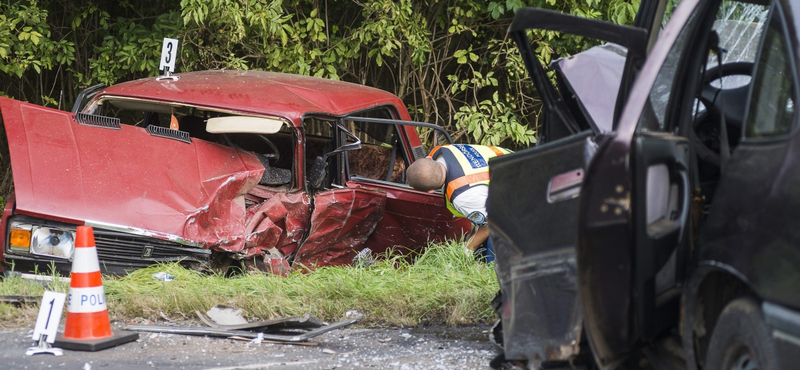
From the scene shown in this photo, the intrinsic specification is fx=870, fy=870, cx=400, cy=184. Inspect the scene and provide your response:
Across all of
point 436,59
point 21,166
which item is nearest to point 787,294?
point 21,166

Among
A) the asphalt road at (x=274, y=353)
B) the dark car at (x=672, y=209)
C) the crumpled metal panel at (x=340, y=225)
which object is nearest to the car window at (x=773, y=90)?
the dark car at (x=672, y=209)

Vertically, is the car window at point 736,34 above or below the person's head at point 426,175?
above

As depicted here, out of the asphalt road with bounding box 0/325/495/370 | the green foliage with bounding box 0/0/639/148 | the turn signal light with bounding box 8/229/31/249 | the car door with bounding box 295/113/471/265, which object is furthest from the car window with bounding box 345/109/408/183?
the turn signal light with bounding box 8/229/31/249

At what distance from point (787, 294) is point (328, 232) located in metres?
4.05

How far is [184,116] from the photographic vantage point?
21.0ft

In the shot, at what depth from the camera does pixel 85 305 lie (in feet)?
13.5

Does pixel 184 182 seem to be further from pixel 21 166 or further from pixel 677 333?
pixel 677 333

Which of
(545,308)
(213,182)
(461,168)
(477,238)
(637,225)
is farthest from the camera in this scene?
(477,238)

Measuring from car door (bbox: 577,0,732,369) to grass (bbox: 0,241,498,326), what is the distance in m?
2.38

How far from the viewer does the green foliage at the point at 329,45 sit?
8.71 m

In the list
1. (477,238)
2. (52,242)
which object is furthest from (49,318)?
(477,238)

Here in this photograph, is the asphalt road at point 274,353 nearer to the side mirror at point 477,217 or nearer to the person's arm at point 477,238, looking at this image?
the side mirror at point 477,217

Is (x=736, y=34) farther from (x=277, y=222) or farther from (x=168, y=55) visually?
(x=168, y=55)

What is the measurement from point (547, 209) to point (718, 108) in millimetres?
647
